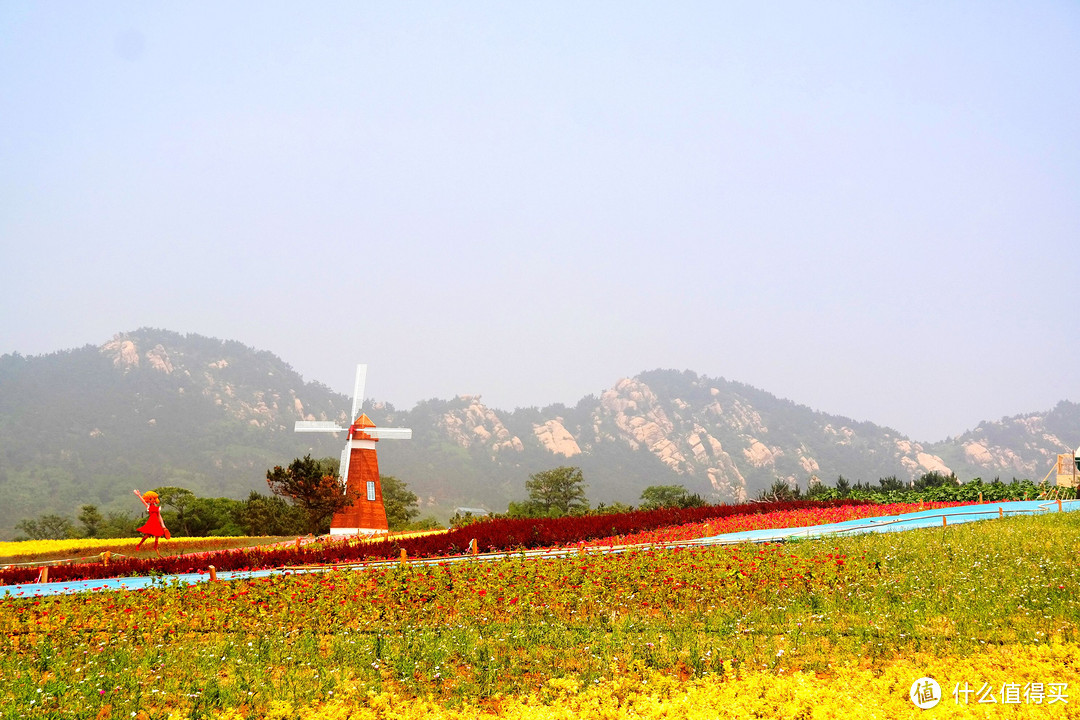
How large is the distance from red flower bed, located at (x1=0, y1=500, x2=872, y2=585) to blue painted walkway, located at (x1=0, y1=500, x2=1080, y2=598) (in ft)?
1.48

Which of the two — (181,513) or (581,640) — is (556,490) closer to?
(181,513)

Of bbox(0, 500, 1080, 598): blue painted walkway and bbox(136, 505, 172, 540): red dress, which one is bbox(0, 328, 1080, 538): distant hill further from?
bbox(136, 505, 172, 540): red dress

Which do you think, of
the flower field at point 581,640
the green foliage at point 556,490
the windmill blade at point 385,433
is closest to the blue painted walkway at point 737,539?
the flower field at point 581,640

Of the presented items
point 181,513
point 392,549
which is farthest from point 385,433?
point 392,549

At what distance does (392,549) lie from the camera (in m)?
17.6

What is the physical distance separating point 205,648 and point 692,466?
142360mm

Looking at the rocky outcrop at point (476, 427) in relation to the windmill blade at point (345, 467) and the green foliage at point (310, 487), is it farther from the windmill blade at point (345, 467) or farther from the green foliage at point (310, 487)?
the green foliage at point (310, 487)

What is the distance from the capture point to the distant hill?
4099 inches

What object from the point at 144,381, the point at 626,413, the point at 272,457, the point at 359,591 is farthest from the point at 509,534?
the point at 626,413

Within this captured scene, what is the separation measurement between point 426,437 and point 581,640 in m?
135

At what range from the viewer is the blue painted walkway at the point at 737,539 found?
14.5m

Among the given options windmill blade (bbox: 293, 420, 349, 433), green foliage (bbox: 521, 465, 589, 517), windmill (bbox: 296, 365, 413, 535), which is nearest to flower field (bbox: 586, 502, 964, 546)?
windmill (bbox: 296, 365, 413, 535)

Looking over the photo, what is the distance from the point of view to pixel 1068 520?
18.6 m

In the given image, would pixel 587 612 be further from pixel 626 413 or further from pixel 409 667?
pixel 626 413
